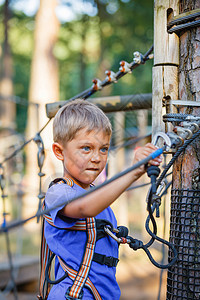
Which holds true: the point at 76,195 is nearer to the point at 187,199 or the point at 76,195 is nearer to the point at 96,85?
the point at 187,199

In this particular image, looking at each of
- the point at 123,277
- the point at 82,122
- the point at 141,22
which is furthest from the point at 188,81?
the point at 141,22

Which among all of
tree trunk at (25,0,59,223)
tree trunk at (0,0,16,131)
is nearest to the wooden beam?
tree trunk at (25,0,59,223)

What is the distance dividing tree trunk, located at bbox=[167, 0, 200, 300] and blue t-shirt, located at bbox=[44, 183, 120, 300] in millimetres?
262

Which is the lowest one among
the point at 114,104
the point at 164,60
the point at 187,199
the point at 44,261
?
the point at 44,261

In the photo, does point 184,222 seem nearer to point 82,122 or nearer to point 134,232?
point 82,122

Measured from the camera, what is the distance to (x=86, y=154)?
140 cm

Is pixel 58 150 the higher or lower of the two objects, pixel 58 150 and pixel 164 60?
the lower

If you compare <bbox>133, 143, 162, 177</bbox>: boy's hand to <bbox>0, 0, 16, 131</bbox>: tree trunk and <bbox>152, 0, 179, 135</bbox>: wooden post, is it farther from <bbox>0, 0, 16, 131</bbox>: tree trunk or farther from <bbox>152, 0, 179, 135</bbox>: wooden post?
<bbox>0, 0, 16, 131</bbox>: tree trunk

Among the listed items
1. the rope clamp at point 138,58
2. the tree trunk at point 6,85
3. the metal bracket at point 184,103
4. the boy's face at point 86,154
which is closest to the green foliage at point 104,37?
the tree trunk at point 6,85

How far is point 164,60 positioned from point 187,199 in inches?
21.7

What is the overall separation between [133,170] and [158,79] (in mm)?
513

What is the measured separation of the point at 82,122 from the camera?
1.42 metres

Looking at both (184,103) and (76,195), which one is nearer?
(76,195)

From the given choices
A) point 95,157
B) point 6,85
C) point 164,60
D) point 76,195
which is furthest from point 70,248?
point 6,85
